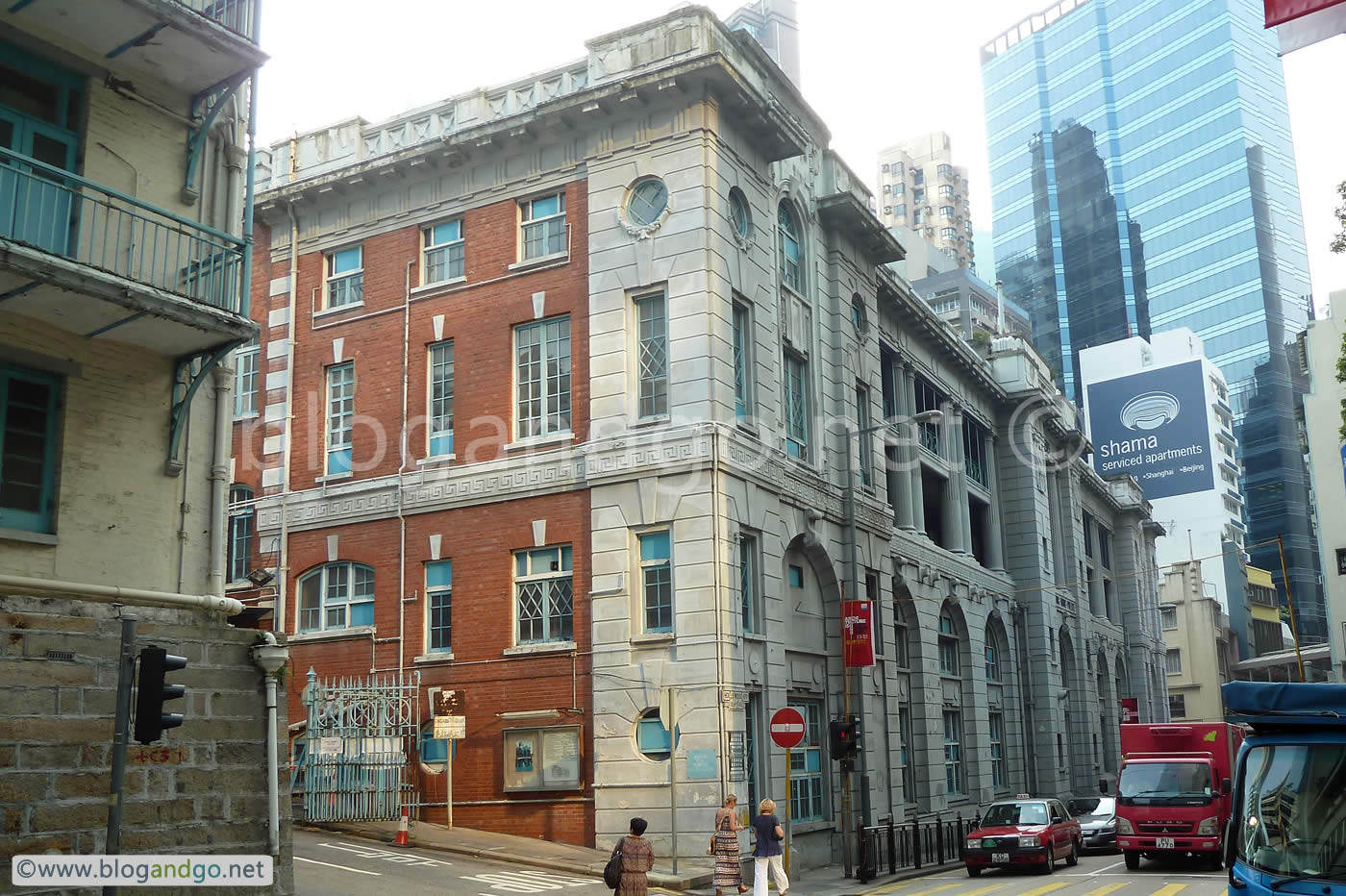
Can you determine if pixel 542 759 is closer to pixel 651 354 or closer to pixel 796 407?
pixel 651 354

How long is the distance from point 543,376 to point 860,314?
11771 mm

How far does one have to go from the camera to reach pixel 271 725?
614 inches

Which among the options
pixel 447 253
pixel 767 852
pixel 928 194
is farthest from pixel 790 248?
pixel 928 194

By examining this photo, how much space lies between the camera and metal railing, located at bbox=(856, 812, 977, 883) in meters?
26.2

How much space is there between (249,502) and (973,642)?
25258 mm

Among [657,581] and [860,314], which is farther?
[860,314]

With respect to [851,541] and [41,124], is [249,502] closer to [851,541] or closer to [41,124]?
[851,541]

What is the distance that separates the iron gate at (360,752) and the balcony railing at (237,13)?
1386 centimetres

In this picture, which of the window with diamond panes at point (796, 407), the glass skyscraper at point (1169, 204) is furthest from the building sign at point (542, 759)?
the glass skyscraper at point (1169, 204)

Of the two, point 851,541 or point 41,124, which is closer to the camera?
point 41,124

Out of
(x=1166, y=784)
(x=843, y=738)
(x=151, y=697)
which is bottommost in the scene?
(x=1166, y=784)

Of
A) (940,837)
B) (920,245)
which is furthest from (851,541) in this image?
(920,245)

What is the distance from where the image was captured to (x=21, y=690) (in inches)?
518

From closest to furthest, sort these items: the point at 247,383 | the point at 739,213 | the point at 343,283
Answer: the point at 739,213 < the point at 343,283 < the point at 247,383
